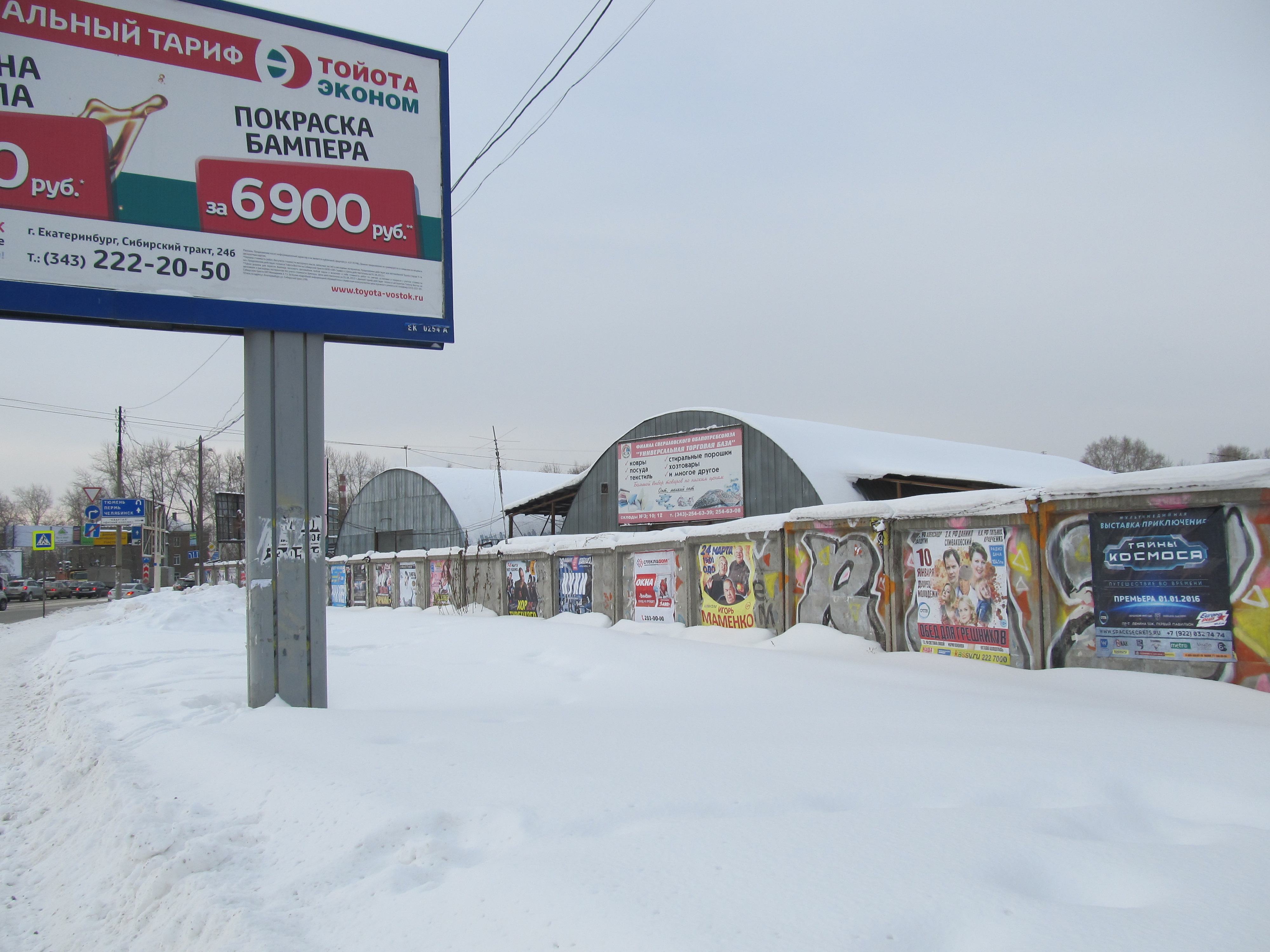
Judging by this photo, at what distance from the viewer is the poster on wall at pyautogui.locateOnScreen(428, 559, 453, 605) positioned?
75.3ft

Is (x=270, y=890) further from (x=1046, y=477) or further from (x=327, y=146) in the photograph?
(x=1046, y=477)

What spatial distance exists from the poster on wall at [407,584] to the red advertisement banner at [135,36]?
18.8 metres

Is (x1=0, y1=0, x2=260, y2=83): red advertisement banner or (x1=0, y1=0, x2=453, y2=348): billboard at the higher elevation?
(x1=0, y1=0, x2=260, y2=83): red advertisement banner

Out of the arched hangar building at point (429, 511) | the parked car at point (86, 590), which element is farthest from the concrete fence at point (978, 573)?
the parked car at point (86, 590)

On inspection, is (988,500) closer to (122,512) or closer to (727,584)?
(727,584)

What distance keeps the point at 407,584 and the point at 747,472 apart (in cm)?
1138

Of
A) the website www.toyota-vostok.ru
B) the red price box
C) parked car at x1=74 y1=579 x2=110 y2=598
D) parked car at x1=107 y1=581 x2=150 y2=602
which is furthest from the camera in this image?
parked car at x1=74 y1=579 x2=110 y2=598

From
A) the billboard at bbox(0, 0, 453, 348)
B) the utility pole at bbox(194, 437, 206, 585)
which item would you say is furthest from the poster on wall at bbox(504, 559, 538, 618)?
the utility pole at bbox(194, 437, 206, 585)

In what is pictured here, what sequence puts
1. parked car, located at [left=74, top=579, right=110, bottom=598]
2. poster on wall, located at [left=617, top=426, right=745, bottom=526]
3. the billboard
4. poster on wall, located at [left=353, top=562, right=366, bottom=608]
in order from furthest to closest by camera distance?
parked car, located at [left=74, top=579, right=110, bottom=598], poster on wall, located at [left=353, top=562, right=366, bottom=608], poster on wall, located at [left=617, top=426, right=745, bottom=526], the billboard

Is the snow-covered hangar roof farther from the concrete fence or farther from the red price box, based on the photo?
the red price box

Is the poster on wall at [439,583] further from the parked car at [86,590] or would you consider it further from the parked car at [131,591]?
the parked car at [86,590]

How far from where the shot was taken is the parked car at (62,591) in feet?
180

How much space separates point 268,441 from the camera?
739 centimetres

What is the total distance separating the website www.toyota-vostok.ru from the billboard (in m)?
0.02
